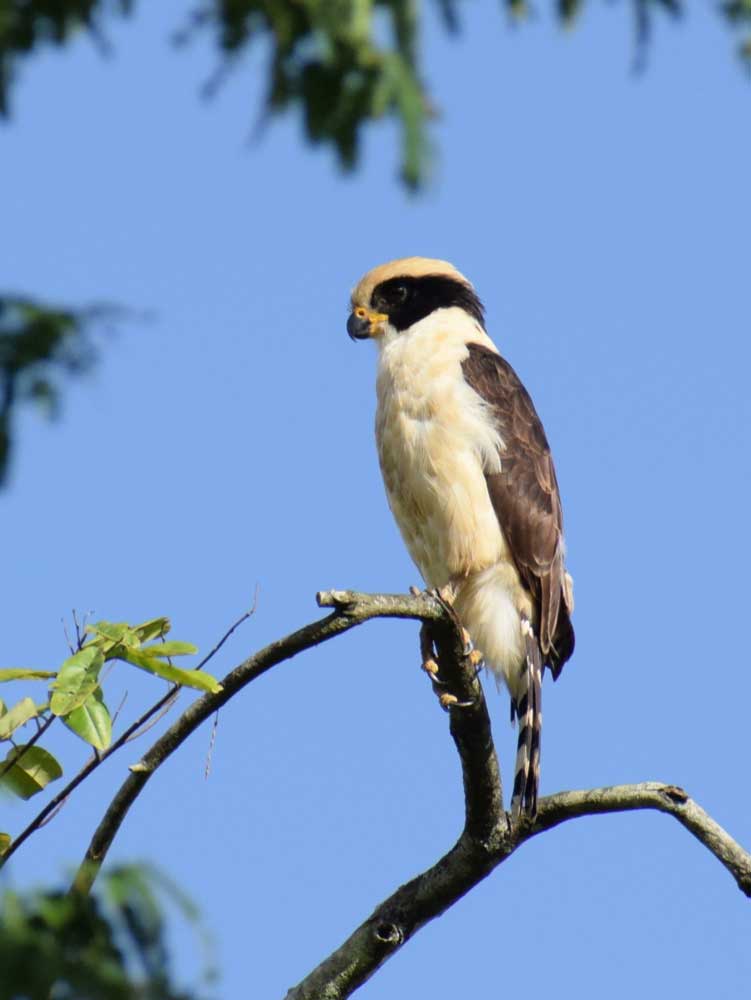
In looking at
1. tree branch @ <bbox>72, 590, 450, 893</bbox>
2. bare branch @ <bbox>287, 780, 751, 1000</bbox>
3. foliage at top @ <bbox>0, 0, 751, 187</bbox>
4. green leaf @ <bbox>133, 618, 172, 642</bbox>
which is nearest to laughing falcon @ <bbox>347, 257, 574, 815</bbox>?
bare branch @ <bbox>287, 780, 751, 1000</bbox>

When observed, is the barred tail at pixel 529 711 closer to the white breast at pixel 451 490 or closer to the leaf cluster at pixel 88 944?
the white breast at pixel 451 490

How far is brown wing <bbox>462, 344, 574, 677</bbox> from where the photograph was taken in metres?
5.88

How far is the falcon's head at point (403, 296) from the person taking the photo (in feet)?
21.5

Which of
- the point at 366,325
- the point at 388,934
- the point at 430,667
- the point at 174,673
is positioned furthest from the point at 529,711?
the point at 174,673

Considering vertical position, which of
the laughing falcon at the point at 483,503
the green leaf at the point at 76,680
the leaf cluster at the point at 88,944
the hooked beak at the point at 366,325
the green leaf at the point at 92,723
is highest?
the hooked beak at the point at 366,325

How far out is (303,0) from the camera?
2541 mm

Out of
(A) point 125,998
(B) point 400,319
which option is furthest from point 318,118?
(B) point 400,319

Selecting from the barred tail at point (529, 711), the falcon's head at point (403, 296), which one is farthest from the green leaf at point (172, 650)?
the falcon's head at point (403, 296)

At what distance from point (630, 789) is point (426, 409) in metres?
1.93

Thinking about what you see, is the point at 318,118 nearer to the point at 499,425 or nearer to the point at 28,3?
the point at 28,3

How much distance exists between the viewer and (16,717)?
12.0 feet

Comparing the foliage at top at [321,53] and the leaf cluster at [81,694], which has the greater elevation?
the foliage at top at [321,53]

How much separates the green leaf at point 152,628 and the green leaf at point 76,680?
0.11m

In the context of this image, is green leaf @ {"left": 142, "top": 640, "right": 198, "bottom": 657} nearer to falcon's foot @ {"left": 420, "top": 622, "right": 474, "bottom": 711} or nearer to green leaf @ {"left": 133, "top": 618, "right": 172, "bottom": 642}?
green leaf @ {"left": 133, "top": 618, "right": 172, "bottom": 642}
